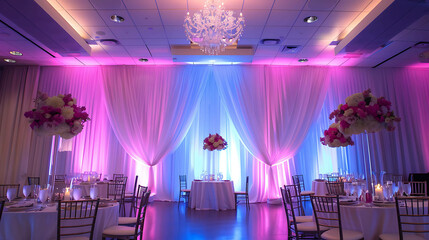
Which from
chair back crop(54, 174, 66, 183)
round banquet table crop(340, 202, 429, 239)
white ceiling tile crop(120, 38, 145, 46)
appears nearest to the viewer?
round banquet table crop(340, 202, 429, 239)

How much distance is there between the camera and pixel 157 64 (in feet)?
29.9

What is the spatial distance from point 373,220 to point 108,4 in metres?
5.82

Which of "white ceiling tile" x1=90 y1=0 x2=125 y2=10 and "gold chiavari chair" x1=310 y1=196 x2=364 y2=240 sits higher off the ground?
"white ceiling tile" x1=90 y1=0 x2=125 y2=10

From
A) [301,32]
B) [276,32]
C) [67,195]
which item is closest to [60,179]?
[67,195]

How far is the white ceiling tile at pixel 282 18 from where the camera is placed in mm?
5891

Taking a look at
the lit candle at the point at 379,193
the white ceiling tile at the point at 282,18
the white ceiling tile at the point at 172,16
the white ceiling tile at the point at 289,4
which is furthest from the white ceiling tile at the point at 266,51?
the lit candle at the point at 379,193

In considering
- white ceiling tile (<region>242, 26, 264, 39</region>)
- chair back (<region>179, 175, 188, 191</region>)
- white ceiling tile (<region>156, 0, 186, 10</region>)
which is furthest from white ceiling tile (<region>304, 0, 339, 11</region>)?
chair back (<region>179, 175, 188, 191</region>)

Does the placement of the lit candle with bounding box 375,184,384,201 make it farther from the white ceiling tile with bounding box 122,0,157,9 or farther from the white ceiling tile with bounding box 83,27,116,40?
the white ceiling tile with bounding box 83,27,116,40

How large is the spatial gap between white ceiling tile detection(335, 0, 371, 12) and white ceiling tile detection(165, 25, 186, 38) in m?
3.51

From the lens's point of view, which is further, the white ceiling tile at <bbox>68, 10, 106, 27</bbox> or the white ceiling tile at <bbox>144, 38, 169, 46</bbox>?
the white ceiling tile at <bbox>144, 38, 169, 46</bbox>

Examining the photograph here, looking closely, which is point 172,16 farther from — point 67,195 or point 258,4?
point 67,195

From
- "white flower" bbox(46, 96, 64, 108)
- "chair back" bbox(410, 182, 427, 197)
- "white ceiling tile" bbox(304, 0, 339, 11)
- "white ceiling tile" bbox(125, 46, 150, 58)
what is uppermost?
"white ceiling tile" bbox(125, 46, 150, 58)

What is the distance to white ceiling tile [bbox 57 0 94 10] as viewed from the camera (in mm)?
5466

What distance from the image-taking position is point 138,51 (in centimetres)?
788
